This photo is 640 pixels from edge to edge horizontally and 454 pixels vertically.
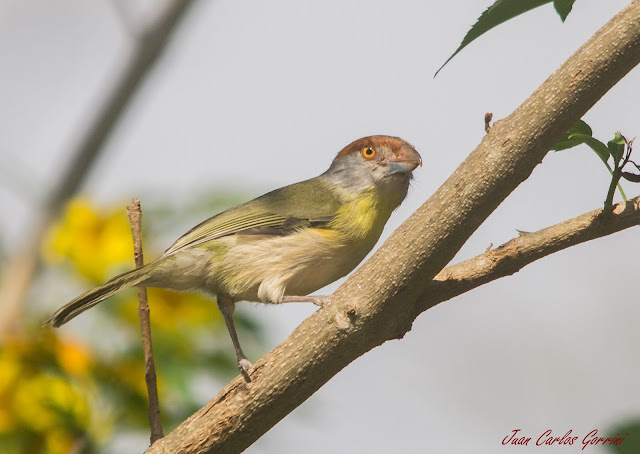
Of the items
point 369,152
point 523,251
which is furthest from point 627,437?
point 369,152

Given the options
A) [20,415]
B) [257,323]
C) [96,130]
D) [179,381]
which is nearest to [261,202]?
[257,323]

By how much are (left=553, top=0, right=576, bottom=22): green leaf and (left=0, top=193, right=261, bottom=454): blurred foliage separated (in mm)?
2477

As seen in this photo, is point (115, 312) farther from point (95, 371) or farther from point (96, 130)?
point (96, 130)

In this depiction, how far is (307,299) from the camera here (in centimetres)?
404

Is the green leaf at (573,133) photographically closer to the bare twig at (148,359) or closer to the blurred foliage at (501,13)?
the blurred foliage at (501,13)

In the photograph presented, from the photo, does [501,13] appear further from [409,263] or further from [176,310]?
[176,310]

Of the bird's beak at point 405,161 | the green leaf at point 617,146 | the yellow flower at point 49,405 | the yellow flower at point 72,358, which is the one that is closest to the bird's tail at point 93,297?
the yellow flower at point 72,358

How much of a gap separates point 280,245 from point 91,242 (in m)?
1.13

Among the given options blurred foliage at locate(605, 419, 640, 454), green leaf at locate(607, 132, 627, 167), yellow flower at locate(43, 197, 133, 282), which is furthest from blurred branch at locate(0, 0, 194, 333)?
blurred foliage at locate(605, 419, 640, 454)

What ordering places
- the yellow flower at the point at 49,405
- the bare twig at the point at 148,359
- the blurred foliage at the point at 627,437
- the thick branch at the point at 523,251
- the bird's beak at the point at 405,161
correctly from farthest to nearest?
1. the bird's beak at the point at 405,161
2. the yellow flower at the point at 49,405
3. the bare twig at the point at 148,359
4. the thick branch at the point at 523,251
5. the blurred foliage at the point at 627,437

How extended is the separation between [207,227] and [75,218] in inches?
31.3

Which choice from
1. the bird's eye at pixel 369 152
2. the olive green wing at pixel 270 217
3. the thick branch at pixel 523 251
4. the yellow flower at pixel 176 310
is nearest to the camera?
the thick branch at pixel 523 251

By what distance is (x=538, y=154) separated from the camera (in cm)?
262

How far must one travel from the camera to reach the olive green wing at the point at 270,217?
15.4 ft
